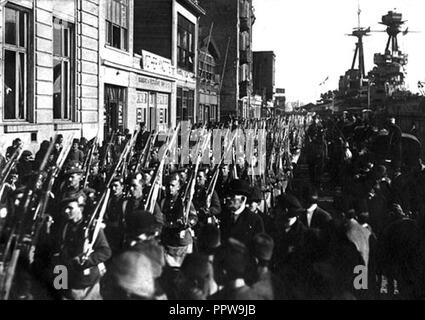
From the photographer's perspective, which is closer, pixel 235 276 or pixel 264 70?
pixel 235 276

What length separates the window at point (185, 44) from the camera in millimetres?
28422

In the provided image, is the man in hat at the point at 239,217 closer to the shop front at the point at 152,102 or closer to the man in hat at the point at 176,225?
the man in hat at the point at 176,225

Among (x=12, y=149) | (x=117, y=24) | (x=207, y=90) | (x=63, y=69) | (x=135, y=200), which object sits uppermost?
(x=117, y=24)

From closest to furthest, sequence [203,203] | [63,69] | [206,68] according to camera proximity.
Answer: [203,203] → [63,69] → [206,68]

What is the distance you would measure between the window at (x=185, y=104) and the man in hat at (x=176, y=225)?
20718 millimetres

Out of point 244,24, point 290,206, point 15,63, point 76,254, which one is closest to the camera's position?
point 76,254

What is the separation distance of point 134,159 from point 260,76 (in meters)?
65.1

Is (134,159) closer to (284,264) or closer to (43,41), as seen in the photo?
(43,41)

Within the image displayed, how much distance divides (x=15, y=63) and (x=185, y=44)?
17.2 meters

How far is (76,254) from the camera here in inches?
213

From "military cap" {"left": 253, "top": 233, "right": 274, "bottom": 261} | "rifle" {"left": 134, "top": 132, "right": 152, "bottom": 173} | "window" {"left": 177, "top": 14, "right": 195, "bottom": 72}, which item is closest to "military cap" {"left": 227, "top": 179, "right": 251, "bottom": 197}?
"military cap" {"left": 253, "top": 233, "right": 274, "bottom": 261}

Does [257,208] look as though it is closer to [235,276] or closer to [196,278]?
[196,278]

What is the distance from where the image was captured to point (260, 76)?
75.1 metres

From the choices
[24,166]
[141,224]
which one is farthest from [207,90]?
[141,224]
